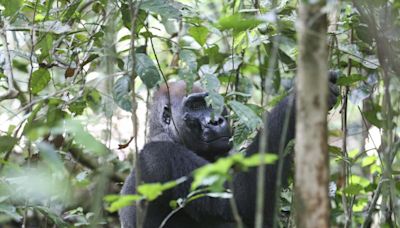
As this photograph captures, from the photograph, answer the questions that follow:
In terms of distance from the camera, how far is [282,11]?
14.0 ft

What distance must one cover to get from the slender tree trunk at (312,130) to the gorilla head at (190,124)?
2.10m

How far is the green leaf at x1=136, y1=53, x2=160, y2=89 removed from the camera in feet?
10.5

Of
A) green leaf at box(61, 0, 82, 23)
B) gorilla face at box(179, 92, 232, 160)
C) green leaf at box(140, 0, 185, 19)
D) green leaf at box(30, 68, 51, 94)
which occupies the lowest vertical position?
gorilla face at box(179, 92, 232, 160)

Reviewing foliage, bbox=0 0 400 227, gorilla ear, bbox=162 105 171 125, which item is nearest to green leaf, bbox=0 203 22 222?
foliage, bbox=0 0 400 227

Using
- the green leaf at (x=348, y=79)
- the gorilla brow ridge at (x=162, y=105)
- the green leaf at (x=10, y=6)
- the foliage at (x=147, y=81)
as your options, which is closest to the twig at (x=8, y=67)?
the foliage at (x=147, y=81)

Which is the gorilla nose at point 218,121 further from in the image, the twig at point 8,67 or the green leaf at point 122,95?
the twig at point 8,67

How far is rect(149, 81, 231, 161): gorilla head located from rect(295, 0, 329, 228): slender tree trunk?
6.89ft

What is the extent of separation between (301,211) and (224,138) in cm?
221

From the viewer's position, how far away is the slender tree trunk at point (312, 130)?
184cm

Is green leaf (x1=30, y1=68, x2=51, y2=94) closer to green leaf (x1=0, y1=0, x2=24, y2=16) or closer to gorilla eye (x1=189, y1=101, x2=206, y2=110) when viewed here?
green leaf (x1=0, y1=0, x2=24, y2=16)

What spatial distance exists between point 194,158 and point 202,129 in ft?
0.90

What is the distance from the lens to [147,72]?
3.21 metres

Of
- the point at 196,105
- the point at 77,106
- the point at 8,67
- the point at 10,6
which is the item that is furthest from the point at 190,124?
the point at 10,6

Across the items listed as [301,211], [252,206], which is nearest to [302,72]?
[301,211]
